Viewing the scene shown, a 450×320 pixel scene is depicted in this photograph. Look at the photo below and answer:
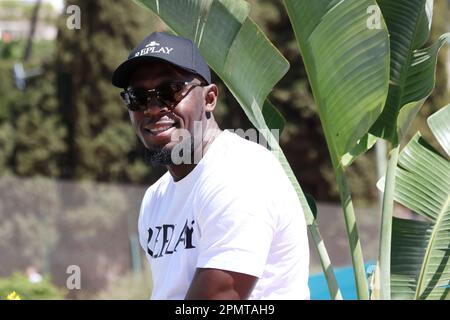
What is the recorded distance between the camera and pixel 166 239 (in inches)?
98.3

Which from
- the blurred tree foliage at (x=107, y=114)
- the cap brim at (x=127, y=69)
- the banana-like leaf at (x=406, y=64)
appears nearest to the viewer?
the cap brim at (x=127, y=69)

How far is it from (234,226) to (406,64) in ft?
4.91

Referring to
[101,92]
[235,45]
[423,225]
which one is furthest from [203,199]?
[101,92]

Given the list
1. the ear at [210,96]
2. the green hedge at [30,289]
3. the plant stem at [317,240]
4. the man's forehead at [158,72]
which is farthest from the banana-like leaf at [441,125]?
the green hedge at [30,289]

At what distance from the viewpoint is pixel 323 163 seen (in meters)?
12.6

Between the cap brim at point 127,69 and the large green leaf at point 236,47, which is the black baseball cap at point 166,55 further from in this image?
the large green leaf at point 236,47

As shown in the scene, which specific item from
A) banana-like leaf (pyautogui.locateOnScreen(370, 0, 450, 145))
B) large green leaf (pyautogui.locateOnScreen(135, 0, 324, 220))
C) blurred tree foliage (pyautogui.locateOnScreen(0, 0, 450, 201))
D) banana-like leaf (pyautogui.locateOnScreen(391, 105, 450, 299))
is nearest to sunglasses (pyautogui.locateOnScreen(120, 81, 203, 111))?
large green leaf (pyautogui.locateOnScreen(135, 0, 324, 220))

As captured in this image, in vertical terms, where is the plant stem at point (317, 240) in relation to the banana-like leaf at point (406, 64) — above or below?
below

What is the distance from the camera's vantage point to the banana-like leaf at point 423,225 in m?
3.51

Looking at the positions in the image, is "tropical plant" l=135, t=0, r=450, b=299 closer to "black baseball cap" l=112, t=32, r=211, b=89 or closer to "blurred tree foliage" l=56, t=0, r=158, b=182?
"black baseball cap" l=112, t=32, r=211, b=89

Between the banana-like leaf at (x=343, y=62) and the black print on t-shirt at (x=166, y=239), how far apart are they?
0.93 m

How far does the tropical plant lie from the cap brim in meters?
0.62
